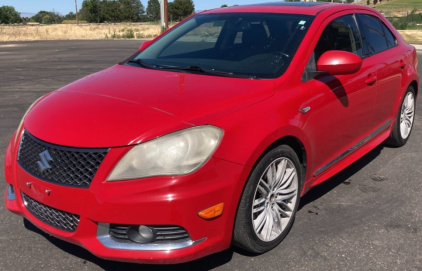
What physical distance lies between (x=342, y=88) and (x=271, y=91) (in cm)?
92

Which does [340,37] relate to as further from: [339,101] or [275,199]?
[275,199]

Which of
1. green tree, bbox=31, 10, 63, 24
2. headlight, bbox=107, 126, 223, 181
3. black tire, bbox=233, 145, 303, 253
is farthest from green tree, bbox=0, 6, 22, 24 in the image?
headlight, bbox=107, 126, 223, 181

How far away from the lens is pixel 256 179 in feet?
9.78

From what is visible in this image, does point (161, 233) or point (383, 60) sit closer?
point (161, 233)

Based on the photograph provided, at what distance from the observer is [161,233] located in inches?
107

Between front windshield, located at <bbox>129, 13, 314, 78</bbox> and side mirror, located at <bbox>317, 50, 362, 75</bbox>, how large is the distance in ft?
0.78

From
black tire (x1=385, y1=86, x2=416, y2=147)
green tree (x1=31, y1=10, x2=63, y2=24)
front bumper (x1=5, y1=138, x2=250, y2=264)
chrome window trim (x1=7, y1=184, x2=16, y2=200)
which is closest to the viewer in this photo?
front bumper (x1=5, y1=138, x2=250, y2=264)

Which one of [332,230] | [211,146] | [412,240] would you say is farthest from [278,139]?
[412,240]

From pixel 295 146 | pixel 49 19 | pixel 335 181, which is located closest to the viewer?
pixel 295 146

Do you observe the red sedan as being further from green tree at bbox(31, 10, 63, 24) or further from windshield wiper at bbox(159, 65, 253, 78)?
green tree at bbox(31, 10, 63, 24)

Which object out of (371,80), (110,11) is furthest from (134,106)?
(110,11)

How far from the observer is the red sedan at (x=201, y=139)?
8.77 feet

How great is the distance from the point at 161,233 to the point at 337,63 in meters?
1.92

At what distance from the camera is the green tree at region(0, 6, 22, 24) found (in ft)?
350
